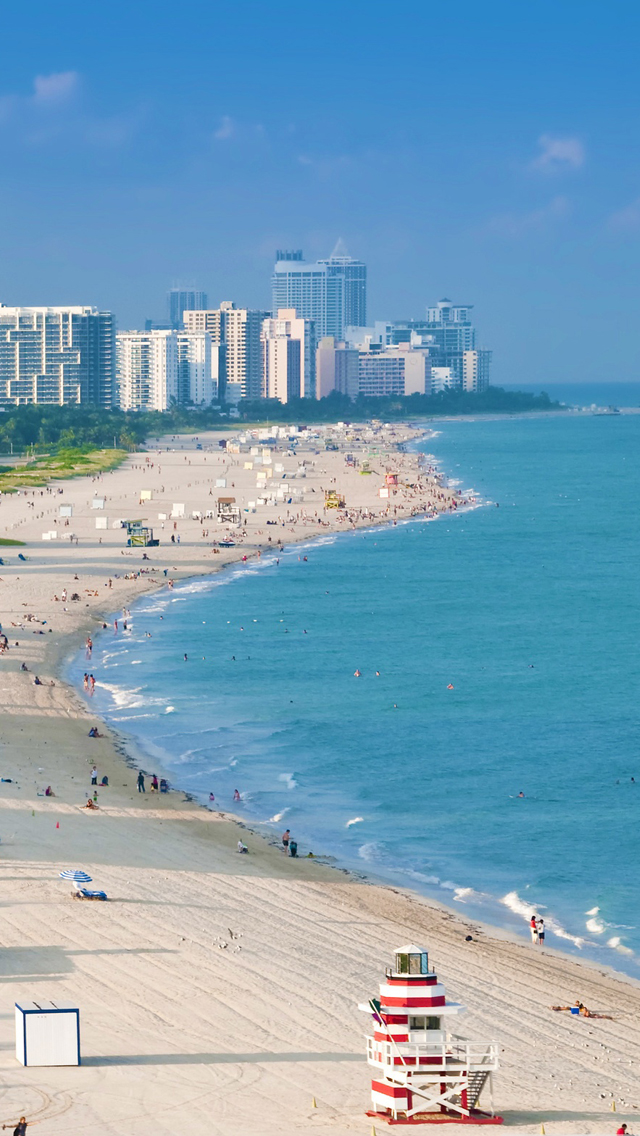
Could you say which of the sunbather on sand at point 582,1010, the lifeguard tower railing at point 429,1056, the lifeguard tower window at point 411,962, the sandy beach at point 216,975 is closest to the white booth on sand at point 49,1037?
the sandy beach at point 216,975

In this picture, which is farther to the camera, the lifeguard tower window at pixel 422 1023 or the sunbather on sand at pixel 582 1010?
the sunbather on sand at pixel 582 1010

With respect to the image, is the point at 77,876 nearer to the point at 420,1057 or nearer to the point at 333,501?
the point at 420,1057

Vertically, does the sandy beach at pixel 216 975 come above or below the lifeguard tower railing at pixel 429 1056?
below

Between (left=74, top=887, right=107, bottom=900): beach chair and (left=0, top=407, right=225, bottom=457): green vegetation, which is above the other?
(left=0, top=407, right=225, bottom=457): green vegetation

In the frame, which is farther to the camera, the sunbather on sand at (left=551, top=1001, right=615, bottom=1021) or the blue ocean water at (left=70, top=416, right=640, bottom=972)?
the blue ocean water at (left=70, top=416, right=640, bottom=972)

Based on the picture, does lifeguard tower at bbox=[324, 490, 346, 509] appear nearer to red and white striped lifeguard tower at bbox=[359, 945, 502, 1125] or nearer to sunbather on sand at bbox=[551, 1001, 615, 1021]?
sunbather on sand at bbox=[551, 1001, 615, 1021]

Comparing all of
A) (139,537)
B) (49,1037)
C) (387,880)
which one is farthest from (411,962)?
(139,537)

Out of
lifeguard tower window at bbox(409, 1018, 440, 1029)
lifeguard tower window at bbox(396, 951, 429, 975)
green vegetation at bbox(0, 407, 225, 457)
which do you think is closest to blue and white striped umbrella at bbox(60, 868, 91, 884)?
lifeguard tower window at bbox(409, 1018, 440, 1029)

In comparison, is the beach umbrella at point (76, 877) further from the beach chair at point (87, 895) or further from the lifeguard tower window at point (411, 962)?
the lifeguard tower window at point (411, 962)
